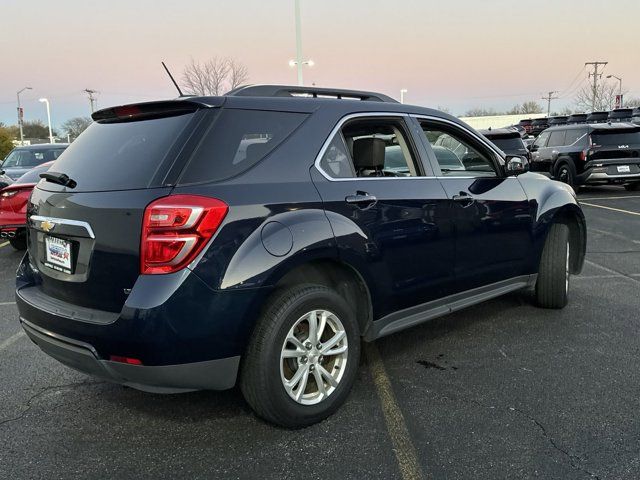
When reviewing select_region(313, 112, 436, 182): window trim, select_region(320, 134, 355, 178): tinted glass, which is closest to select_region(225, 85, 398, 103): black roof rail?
select_region(313, 112, 436, 182): window trim

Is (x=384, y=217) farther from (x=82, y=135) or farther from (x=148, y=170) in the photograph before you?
(x=82, y=135)

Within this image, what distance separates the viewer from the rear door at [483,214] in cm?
384

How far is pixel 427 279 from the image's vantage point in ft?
11.8

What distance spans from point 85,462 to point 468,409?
80.9 inches

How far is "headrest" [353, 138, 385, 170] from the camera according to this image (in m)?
3.61

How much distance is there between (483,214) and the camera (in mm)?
4000

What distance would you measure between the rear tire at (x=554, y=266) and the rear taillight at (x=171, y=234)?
3.31m

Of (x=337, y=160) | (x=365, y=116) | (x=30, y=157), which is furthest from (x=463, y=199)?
(x=30, y=157)

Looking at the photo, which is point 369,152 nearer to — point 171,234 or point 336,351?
point 336,351

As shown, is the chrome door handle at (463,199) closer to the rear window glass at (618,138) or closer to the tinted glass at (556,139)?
the rear window glass at (618,138)

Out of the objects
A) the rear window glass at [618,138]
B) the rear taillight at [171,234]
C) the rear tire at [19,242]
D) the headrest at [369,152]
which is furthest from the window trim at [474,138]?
the rear window glass at [618,138]

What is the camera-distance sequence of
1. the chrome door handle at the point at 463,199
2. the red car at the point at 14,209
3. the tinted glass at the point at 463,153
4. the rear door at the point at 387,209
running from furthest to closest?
the red car at the point at 14,209 → the tinted glass at the point at 463,153 → the chrome door handle at the point at 463,199 → the rear door at the point at 387,209

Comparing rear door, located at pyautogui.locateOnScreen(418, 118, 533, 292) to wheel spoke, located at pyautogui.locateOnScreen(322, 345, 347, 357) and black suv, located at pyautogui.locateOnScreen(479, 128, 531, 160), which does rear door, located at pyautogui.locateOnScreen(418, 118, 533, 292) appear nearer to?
wheel spoke, located at pyautogui.locateOnScreen(322, 345, 347, 357)

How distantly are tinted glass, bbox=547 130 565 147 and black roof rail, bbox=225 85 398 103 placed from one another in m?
12.4
